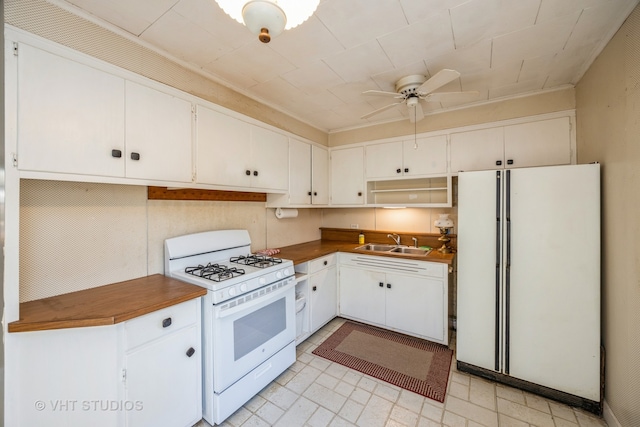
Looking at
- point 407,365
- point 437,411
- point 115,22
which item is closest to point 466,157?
point 407,365

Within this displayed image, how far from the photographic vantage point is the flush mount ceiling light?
100 centimetres

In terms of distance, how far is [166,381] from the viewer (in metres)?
1.53

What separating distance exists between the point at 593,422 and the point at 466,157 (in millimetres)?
2347

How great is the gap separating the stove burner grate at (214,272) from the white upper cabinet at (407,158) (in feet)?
7.15

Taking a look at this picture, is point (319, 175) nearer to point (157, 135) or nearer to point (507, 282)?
point (157, 135)

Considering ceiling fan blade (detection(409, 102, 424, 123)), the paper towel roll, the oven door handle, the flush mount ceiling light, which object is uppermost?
ceiling fan blade (detection(409, 102, 424, 123))

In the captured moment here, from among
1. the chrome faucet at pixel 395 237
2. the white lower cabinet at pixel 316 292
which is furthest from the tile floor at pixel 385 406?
the chrome faucet at pixel 395 237

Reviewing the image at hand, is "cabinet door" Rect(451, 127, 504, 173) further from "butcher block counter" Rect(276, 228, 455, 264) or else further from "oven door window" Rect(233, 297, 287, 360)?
"oven door window" Rect(233, 297, 287, 360)

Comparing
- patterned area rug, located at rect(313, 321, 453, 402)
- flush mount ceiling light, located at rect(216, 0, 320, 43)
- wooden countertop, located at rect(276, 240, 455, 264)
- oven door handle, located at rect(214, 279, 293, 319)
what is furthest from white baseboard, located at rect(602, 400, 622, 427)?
flush mount ceiling light, located at rect(216, 0, 320, 43)

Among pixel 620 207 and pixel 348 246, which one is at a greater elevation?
pixel 620 207

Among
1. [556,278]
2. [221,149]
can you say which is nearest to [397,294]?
[556,278]

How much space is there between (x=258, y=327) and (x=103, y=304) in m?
1.00

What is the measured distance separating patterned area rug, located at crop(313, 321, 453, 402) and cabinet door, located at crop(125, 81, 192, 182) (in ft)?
7.08

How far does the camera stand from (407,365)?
2.37 m
